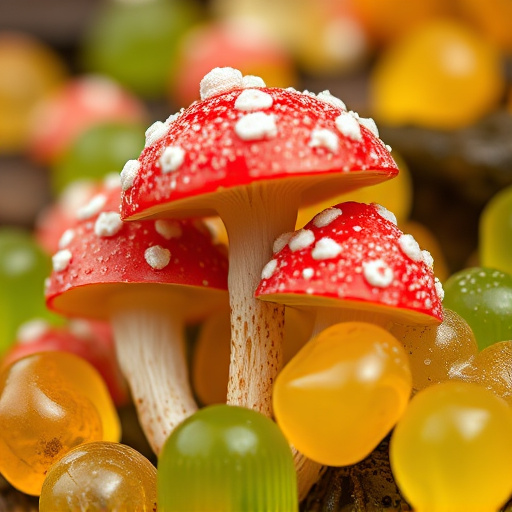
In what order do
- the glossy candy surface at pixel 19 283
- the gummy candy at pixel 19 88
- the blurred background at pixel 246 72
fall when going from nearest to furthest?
the glossy candy surface at pixel 19 283
the blurred background at pixel 246 72
the gummy candy at pixel 19 88

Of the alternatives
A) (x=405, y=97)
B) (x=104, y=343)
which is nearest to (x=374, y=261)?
(x=104, y=343)

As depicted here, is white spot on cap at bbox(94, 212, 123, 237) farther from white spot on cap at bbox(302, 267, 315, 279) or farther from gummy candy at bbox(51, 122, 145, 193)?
gummy candy at bbox(51, 122, 145, 193)

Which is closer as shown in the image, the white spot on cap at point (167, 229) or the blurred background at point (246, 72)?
the white spot on cap at point (167, 229)

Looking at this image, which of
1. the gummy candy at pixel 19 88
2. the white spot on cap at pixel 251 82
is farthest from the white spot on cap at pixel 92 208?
the gummy candy at pixel 19 88

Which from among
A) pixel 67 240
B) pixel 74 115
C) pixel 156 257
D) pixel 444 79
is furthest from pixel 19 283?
pixel 444 79

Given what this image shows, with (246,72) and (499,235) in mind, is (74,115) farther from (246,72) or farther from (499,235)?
(499,235)

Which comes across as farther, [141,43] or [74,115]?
[141,43]

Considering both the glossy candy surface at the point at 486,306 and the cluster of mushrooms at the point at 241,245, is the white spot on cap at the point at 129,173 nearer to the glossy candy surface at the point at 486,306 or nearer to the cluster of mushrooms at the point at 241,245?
the cluster of mushrooms at the point at 241,245
